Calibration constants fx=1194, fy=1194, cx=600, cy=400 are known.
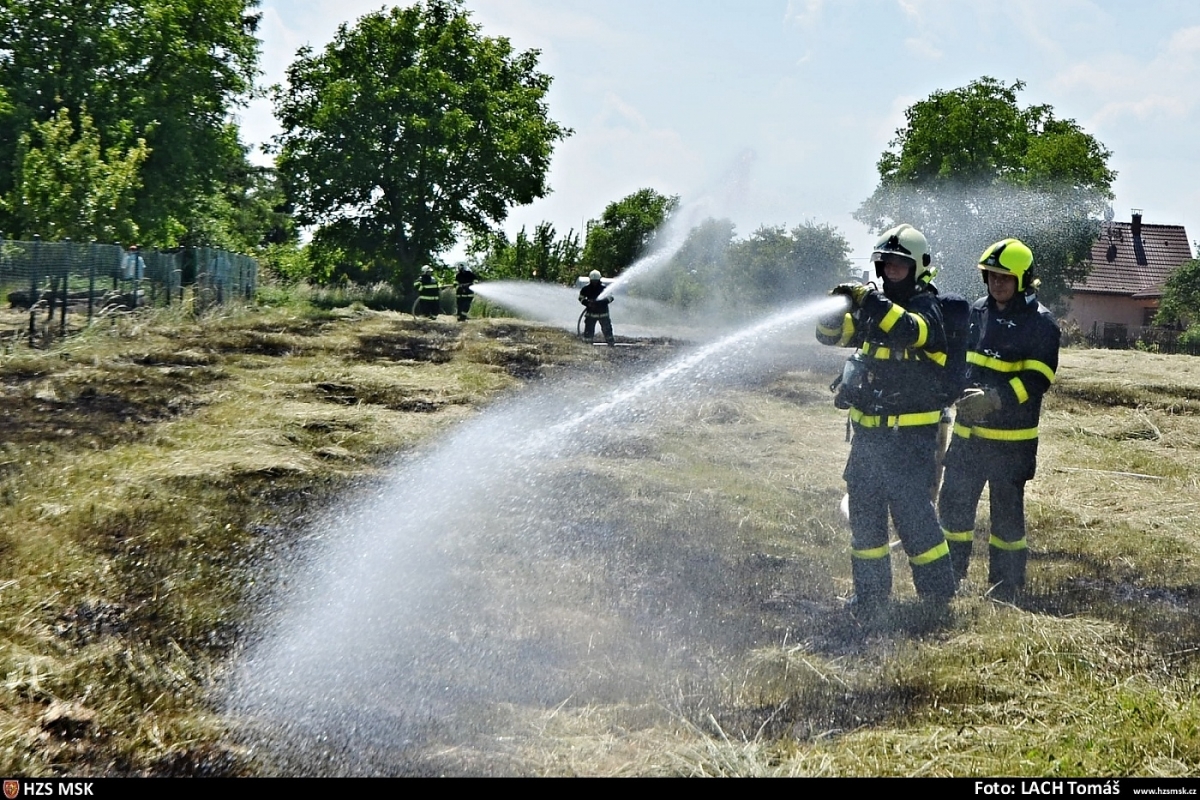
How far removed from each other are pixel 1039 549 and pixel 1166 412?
6355mm

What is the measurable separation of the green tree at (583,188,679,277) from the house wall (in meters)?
20.9

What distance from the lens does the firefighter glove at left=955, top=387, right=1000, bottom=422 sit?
5520 mm

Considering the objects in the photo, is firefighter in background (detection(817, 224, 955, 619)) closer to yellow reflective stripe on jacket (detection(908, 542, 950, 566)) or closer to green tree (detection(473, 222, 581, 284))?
yellow reflective stripe on jacket (detection(908, 542, 950, 566))

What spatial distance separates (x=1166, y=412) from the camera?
39.6ft

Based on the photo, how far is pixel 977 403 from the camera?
5539 millimetres

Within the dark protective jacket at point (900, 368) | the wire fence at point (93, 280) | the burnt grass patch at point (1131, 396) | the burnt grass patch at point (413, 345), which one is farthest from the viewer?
the burnt grass patch at point (413, 345)

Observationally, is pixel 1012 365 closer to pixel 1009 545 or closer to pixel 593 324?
pixel 1009 545

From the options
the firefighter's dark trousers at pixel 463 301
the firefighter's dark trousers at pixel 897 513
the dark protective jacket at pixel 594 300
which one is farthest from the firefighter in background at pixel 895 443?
the firefighter's dark trousers at pixel 463 301

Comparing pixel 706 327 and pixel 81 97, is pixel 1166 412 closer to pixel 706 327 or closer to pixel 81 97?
pixel 706 327

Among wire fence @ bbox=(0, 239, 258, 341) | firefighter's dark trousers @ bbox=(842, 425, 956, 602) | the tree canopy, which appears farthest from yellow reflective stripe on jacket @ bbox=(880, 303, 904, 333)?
the tree canopy

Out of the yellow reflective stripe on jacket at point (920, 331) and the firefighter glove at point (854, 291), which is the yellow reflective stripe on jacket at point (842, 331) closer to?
the firefighter glove at point (854, 291)

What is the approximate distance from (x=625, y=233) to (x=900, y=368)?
33.3 m

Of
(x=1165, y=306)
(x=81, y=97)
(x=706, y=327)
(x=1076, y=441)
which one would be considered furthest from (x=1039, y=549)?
(x=1165, y=306)

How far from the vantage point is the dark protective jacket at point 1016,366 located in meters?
5.57
